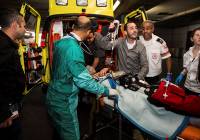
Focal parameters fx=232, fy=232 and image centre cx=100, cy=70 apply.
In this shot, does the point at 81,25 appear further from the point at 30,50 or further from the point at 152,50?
the point at 30,50

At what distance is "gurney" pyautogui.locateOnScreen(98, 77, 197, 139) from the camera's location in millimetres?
2108

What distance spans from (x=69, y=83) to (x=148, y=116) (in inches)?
34.4

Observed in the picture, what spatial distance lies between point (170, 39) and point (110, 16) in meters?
13.7

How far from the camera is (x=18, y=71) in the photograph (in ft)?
6.61

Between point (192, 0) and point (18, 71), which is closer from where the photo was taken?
point (18, 71)

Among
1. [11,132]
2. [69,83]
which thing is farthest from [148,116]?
[11,132]

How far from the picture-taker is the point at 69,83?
244cm

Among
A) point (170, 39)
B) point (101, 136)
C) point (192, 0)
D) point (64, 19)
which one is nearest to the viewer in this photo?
point (101, 136)

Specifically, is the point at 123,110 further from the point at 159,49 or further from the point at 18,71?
the point at 159,49

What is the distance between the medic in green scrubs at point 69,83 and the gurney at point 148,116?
16 centimetres

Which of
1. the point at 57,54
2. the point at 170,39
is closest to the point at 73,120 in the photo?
the point at 57,54

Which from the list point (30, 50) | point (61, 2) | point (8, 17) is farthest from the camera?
point (30, 50)

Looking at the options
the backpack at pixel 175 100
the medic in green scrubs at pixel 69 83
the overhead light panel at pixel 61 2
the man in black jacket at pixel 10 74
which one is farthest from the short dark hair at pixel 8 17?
the overhead light panel at pixel 61 2

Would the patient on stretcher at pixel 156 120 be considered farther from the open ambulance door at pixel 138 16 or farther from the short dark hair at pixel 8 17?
the open ambulance door at pixel 138 16
